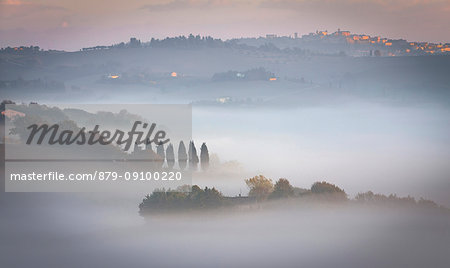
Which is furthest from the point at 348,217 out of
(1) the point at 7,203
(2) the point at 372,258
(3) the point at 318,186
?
(1) the point at 7,203

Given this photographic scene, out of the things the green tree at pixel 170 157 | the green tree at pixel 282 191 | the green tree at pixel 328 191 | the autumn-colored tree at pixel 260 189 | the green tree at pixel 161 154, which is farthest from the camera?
the green tree at pixel 170 157

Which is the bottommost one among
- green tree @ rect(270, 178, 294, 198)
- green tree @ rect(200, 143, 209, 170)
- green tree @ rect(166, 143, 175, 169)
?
green tree @ rect(270, 178, 294, 198)

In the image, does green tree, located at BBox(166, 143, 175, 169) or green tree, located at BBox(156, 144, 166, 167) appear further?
green tree, located at BBox(166, 143, 175, 169)

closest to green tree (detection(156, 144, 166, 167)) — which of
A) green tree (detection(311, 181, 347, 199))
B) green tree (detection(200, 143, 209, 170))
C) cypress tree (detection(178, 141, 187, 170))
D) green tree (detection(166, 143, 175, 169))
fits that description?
green tree (detection(166, 143, 175, 169))

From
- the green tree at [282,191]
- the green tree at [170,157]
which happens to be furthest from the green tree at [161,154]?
the green tree at [282,191]

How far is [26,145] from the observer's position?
81750mm

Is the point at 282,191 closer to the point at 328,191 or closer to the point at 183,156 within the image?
the point at 328,191

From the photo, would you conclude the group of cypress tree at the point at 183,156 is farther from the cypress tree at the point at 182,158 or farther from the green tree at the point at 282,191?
the green tree at the point at 282,191

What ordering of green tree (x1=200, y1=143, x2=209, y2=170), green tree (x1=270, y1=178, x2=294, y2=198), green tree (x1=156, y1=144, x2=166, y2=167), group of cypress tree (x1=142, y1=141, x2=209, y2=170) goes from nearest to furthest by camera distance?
green tree (x1=270, y1=178, x2=294, y2=198)
green tree (x1=156, y1=144, x2=166, y2=167)
group of cypress tree (x1=142, y1=141, x2=209, y2=170)
green tree (x1=200, y1=143, x2=209, y2=170)

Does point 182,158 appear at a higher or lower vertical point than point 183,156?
lower

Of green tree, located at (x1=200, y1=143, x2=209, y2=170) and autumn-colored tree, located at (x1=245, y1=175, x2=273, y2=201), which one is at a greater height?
green tree, located at (x1=200, y1=143, x2=209, y2=170)

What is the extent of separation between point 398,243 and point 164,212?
34.6 metres

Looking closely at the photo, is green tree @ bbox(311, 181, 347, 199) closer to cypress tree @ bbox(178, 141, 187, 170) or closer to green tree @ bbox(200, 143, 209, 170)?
green tree @ bbox(200, 143, 209, 170)

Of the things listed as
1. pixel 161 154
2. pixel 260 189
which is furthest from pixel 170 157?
pixel 260 189
